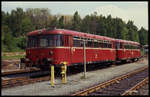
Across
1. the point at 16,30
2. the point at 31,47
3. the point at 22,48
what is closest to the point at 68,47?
the point at 31,47

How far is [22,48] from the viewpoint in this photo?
63.7 metres

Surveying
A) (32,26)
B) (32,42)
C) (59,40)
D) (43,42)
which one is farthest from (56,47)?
(32,26)

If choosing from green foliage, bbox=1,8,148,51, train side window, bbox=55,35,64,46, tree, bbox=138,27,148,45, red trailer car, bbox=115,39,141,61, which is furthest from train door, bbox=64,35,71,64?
green foliage, bbox=1,8,148,51

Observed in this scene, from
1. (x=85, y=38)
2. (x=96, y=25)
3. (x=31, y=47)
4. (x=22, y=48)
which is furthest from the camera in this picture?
(x=96, y=25)

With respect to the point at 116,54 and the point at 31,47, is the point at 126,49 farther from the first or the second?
the point at 31,47

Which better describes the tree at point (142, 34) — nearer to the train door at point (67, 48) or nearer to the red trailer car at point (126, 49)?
the red trailer car at point (126, 49)

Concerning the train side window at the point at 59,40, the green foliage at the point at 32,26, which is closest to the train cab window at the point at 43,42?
the train side window at the point at 59,40

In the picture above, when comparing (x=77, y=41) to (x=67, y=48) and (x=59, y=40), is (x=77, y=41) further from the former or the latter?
(x=59, y=40)

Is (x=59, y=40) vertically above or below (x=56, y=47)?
above

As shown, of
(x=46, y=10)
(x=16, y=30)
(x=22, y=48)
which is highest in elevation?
(x=46, y=10)

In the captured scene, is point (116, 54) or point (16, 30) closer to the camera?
point (116, 54)

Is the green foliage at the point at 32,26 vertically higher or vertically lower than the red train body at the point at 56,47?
higher

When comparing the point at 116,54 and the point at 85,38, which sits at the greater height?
the point at 85,38

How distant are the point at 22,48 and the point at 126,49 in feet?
126
